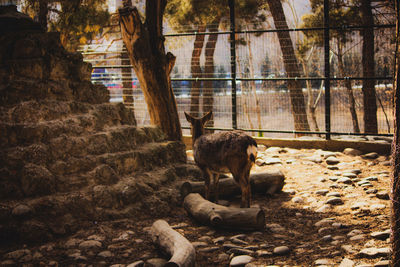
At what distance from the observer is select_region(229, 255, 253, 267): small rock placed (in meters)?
4.41

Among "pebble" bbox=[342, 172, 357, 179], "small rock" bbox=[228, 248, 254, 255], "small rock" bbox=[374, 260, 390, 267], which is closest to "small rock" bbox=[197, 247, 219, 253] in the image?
"small rock" bbox=[228, 248, 254, 255]

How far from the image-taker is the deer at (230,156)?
229 inches

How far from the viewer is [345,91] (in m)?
10.9

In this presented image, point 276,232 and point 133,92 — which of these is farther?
point 133,92

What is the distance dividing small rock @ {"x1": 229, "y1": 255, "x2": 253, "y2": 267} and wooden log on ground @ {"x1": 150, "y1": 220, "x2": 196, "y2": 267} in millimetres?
430

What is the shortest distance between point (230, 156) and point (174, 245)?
173 centimetres

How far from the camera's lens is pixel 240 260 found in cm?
446

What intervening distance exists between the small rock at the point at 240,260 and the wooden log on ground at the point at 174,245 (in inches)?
16.9

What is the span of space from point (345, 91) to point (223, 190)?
5649 millimetres

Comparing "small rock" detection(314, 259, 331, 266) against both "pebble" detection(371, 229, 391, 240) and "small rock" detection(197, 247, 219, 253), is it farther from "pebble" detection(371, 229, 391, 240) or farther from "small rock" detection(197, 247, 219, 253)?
"small rock" detection(197, 247, 219, 253)

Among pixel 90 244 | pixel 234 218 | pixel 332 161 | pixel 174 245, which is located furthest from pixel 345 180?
pixel 90 244

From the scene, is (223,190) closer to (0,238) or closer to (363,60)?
(0,238)

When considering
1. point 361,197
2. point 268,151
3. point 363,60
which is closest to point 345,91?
point 363,60

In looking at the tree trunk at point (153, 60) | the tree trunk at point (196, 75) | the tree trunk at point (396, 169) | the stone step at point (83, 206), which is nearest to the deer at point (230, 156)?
the stone step at point (83, 206)
